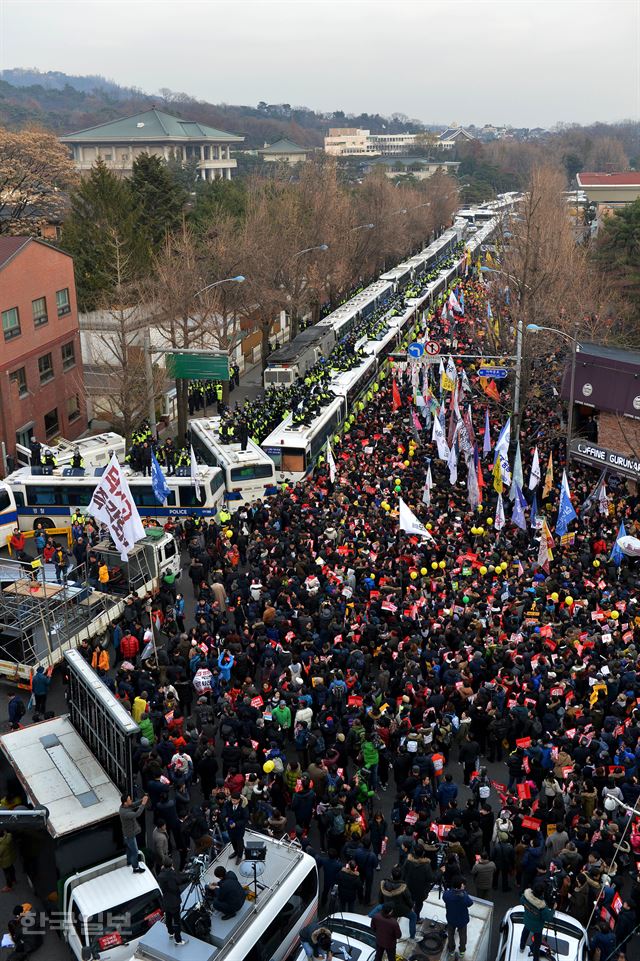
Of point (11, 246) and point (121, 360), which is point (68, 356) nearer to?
point (11, 246)

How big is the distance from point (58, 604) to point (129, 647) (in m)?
1.76

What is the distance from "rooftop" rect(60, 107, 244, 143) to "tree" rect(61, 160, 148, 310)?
74686 mm

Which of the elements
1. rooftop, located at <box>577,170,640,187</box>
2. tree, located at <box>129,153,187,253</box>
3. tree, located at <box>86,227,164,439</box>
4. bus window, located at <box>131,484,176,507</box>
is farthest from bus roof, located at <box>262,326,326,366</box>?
rooftop, located at <box>577,170,640,187</box>

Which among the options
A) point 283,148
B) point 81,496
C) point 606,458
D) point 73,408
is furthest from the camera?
point 283,148

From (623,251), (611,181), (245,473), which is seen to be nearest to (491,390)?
(245,473)

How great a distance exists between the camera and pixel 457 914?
10.5 metres

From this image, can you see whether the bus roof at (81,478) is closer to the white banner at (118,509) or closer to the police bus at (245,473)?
the police bus at (245,473)

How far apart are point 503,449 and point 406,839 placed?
49.5ft

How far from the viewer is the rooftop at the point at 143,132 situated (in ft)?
395

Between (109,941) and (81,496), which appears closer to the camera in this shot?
(109,941)

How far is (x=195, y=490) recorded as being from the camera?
83.5 feet

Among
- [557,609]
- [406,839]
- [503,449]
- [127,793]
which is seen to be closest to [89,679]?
[127,793]

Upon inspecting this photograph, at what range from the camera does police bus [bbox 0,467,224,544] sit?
2558 centimetres

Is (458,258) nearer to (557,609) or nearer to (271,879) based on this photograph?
(557,609)
